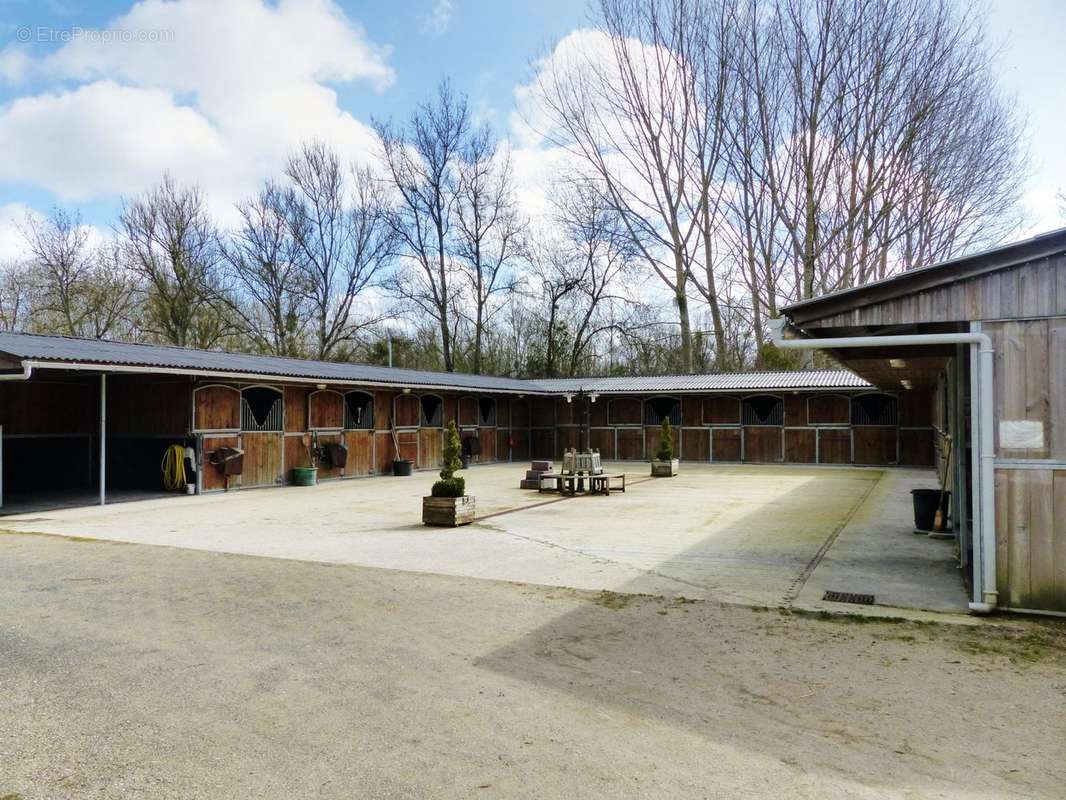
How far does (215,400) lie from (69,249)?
60.7ft

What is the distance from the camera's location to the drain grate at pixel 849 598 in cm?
552

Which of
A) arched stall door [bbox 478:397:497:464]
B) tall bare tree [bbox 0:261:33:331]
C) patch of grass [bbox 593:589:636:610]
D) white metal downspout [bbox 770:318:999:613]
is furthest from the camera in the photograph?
tall bare tree [bbox 0:261:33:331]

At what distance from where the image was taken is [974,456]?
5.22 m

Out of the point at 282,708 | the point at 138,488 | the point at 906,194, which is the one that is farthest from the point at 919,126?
the point at 282,708

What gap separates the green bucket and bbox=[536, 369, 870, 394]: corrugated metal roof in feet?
32.6

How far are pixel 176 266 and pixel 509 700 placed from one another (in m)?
29.2

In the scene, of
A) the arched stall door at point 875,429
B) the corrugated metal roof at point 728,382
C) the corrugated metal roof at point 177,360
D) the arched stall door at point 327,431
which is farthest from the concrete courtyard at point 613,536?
the corrugated metal roof at point 728,382

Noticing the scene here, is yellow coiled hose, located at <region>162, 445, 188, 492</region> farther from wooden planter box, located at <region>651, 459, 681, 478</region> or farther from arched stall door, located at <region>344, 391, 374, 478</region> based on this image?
wooden planter box, located at <region>651, 459, 681, 478</region>

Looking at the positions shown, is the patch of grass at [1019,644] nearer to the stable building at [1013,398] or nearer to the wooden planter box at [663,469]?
the stable building at [1013,398]

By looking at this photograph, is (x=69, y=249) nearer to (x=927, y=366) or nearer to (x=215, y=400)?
(x=215, y=400)

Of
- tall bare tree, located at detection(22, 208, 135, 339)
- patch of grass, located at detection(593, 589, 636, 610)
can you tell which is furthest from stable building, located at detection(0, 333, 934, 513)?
tall bare tree, located at detection(22, 208, 135, 339)

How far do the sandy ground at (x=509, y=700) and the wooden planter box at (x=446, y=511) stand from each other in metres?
3.53

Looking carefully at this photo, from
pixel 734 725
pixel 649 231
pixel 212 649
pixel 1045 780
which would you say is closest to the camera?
pixel 1045 780

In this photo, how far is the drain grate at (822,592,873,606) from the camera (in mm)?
5523
